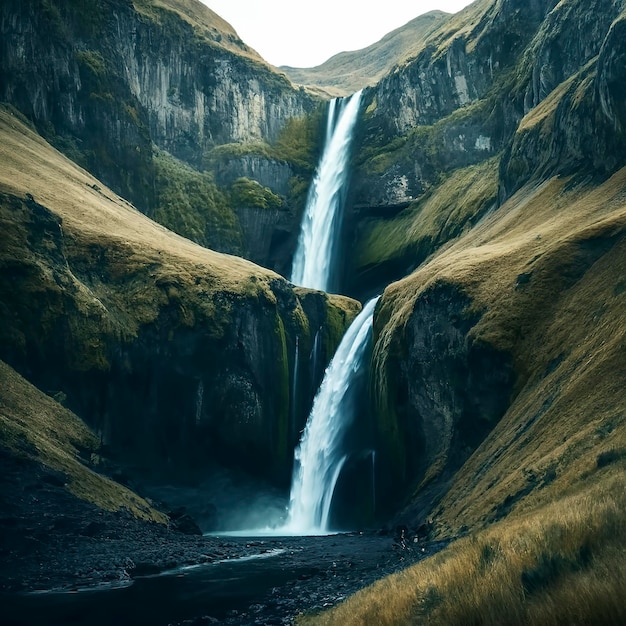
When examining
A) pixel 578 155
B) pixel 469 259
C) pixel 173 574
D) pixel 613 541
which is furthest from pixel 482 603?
pixel 578 155

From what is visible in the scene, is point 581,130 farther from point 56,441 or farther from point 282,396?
point 56,441

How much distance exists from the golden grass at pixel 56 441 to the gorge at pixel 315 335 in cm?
26

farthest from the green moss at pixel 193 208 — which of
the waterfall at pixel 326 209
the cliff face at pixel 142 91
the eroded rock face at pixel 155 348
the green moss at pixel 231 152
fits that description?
the eroded rock face at pixel 155 348

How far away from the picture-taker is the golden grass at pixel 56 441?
123 ft

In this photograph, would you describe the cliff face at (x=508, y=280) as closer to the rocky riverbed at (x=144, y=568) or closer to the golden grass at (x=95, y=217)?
the rocky riverbed at (x=144, y=568)

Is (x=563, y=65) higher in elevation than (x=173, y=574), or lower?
higher

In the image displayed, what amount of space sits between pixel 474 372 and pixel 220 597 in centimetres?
2409

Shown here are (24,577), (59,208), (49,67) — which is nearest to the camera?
(24,577)

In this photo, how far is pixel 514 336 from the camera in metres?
41.5

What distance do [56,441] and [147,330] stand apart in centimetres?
1701

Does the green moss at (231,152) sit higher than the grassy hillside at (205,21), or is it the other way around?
the grassy hillside at (205,21)

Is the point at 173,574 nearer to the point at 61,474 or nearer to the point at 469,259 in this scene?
the point at 61,474

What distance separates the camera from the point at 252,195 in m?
109

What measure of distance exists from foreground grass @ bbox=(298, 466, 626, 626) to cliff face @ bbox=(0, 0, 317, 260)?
3452 inches
